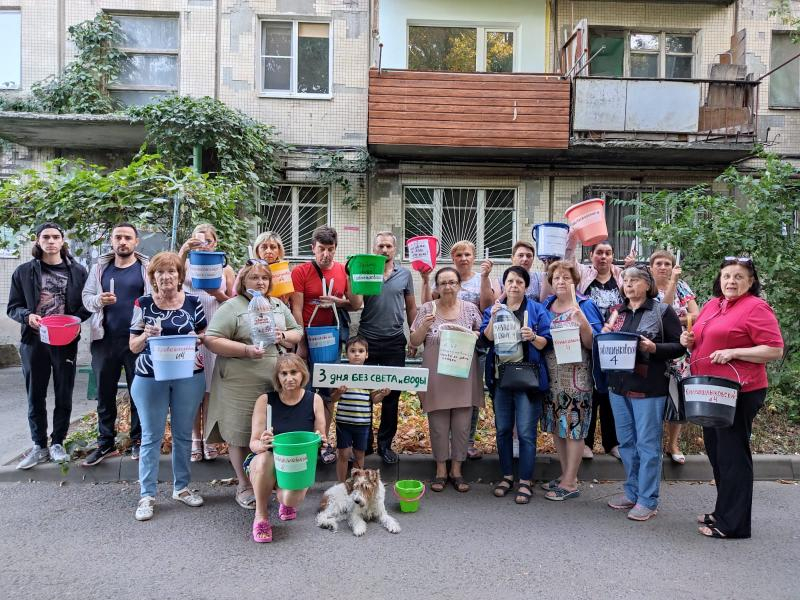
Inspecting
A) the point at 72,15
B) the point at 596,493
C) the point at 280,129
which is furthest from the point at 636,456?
the point at 72,15

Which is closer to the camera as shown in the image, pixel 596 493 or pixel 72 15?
pixel 596 493

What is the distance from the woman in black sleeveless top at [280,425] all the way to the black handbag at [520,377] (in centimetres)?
148

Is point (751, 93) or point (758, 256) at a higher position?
point (751, 93)

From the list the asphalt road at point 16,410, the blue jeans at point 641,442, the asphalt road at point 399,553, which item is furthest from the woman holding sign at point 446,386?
the asphalt road at point 16,410

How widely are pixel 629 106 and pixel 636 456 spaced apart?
8.14 meters

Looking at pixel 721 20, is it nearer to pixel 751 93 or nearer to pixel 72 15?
pixel 751 93

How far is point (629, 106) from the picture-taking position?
10.6 meters

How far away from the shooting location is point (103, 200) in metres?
6.11

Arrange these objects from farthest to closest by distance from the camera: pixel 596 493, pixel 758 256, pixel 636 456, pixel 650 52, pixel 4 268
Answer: pixel 650 52 → pixel 4 268 → pixel 758 256 → pixel 596 493 → pixel 636 456

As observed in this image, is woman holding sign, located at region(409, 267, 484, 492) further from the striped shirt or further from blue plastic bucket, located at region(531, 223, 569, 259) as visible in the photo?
blue plastic bucket, located at region(531, 223, 569, 259)

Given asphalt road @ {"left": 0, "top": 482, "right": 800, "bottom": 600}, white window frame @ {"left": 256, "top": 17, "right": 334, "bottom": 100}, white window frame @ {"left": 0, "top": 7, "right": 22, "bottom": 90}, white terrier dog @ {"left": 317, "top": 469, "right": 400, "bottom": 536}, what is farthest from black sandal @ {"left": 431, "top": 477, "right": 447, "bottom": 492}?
white window frame @ {"left": 0, "top": 7, "right": 22, "bottom": 90}

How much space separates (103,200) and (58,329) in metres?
1.87

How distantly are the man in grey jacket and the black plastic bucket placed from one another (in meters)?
4.26

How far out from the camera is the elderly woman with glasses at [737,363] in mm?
3848
